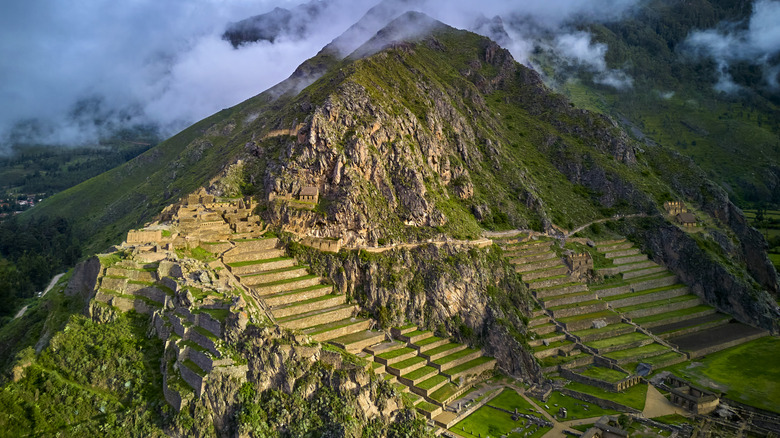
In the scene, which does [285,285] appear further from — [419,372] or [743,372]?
[743,372]

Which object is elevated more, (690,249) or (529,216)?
(529,216)

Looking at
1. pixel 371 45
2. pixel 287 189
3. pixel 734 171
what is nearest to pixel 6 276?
pixel 287 189

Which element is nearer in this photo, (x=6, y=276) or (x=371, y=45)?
(x=6, y=276)

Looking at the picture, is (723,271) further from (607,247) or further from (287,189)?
(287,189)

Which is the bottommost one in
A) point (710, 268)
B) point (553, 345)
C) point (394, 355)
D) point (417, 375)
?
point (710, 268)

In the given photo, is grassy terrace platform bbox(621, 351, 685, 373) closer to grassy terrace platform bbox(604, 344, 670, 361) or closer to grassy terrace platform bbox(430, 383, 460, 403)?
grassy terrace platform bbox(604, 344, 670, 361)

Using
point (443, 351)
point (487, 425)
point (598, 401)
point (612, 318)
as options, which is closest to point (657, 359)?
point (612, 318)

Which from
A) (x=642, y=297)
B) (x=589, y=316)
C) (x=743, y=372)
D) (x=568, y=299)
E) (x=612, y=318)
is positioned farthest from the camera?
(x=642, y=297)
